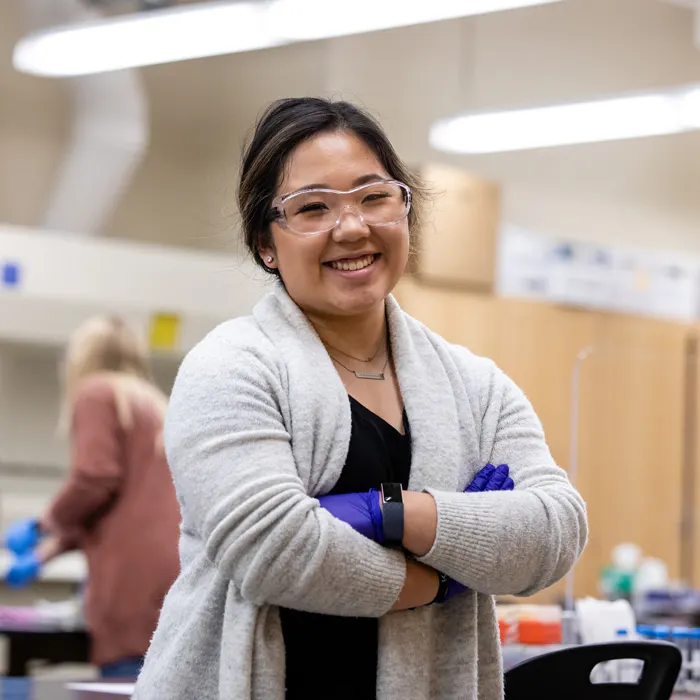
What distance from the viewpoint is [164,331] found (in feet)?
19.8

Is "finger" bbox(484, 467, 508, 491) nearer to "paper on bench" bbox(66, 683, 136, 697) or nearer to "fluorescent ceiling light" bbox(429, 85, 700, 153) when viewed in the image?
"paper on bench" bbox(66, 683, 136, 697)

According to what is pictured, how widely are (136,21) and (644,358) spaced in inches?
130

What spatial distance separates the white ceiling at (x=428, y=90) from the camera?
6891 millimetres

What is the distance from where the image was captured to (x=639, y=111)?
5.38 m

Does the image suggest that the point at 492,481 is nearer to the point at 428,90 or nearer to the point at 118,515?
the point at 118,515

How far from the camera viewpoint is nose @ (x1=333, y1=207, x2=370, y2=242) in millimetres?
1484

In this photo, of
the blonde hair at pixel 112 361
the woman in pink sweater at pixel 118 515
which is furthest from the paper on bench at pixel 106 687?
the blonde hair at pixel 112 361

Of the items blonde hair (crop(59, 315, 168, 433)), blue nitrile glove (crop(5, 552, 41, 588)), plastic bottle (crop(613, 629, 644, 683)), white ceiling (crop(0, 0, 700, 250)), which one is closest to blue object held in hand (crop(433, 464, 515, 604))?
plastic bottle (crop(613, 629, 644, 683))

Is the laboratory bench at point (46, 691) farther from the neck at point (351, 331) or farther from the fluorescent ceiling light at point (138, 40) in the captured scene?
the fluorescent ceiling light at point (138, 40)

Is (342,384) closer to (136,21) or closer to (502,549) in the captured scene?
(502,549)

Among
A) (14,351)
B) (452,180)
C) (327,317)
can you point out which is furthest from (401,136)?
(327,317)

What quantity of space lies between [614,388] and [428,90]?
2.24 m

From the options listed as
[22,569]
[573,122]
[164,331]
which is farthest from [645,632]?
[164,331]

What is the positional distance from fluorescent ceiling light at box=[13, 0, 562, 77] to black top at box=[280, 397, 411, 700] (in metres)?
2.96
